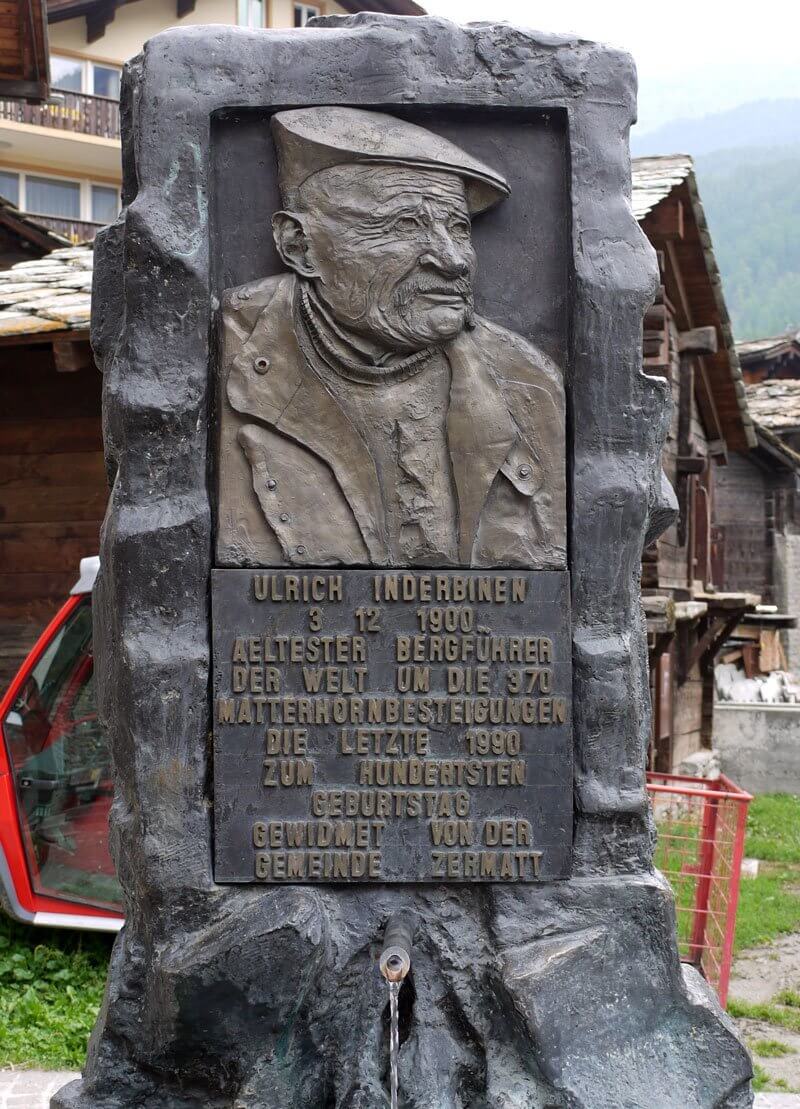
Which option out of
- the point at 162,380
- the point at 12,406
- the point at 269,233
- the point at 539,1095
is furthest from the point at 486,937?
the point at 12,406

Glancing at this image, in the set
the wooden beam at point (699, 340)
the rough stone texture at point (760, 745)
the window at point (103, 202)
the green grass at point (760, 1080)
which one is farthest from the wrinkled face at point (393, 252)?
the window at point (103, 202)

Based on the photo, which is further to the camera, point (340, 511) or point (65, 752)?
point (65, 752)

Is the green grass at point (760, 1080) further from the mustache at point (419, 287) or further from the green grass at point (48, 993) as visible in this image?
the mustache at point (419, 287)

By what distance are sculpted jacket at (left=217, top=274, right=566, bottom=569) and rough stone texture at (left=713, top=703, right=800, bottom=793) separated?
11.0m

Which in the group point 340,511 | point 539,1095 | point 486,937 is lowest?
point 539,1095

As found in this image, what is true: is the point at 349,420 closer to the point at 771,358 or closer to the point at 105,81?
the point at 771,358

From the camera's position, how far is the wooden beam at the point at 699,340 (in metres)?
11.8

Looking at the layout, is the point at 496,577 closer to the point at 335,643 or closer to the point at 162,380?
the point at 335,643

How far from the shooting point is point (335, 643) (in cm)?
336

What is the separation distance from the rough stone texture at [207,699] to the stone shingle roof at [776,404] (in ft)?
57.4

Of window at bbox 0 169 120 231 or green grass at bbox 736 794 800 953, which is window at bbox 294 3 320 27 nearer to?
window at bbox 0 169 120 231

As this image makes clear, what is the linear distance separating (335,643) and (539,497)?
0.69 m

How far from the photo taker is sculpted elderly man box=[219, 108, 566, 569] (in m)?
3.35

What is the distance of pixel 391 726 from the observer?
336 cm
